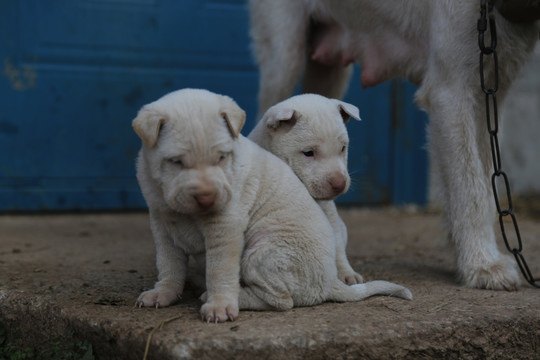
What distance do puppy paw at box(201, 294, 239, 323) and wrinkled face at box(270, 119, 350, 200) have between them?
0.56 meters

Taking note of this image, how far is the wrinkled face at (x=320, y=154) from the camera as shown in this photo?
246 centimetres

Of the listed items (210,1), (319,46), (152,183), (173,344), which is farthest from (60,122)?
(173,344)

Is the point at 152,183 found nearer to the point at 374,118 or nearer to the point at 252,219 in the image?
the point at 252,219

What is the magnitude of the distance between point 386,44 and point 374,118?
2.28 m

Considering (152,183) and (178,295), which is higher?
(152,183)

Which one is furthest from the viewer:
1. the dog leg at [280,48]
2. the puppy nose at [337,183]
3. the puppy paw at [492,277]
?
the dog leg at [280,48]

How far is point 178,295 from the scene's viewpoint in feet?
7.87

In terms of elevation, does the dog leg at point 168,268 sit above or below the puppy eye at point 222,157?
below

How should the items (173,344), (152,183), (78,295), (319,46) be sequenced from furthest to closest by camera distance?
(319,46)
(78,295)
(152,183)
(173,344)

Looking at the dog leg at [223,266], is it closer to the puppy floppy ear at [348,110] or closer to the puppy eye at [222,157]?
the puppy eye at [222,157]

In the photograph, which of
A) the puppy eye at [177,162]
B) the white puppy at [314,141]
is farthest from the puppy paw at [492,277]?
the puppy eye at [177,162]

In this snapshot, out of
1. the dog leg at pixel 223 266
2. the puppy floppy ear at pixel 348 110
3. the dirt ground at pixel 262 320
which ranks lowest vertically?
the dirt ground at pixel 262 320

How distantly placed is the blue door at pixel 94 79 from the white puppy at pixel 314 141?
9.30 ft

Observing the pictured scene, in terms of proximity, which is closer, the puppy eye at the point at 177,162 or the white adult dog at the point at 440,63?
the puppy eye at the point at 177,162
